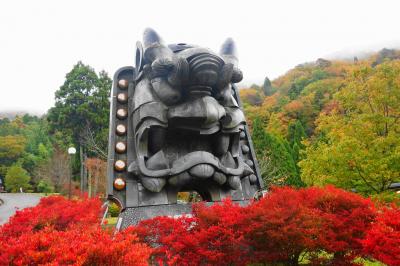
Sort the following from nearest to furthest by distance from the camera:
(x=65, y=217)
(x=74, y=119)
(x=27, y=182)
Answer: (x=65, y=217)
(x=74, y=119)
(x=27, y=182)

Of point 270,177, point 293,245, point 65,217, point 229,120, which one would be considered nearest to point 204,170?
point 229,120

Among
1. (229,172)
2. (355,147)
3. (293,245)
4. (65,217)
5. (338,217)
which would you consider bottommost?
(293,245)

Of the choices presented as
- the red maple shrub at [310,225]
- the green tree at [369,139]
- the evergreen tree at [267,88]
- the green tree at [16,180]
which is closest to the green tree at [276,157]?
the green tree at [369,139]

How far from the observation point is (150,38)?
724cm

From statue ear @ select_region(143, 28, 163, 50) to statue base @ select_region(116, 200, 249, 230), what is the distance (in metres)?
3.21

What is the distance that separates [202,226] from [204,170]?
172 centimetres

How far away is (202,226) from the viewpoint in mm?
5324

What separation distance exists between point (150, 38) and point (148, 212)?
3455mm

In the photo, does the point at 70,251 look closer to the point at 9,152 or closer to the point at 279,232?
the point at 279,232

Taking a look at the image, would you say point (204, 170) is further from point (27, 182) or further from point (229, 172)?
point (27, 182)

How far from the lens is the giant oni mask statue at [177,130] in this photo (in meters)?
6.89

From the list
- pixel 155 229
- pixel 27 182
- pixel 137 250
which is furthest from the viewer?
pixel 27 182

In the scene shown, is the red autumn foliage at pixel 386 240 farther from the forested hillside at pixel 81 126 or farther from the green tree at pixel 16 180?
the green tree at pixel 16 180

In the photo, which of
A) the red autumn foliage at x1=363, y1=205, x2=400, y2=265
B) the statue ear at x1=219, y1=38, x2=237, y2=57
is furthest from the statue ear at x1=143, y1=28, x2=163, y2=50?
the red autumn foliage at x1=363, y1=205, x2=400, y2=265
